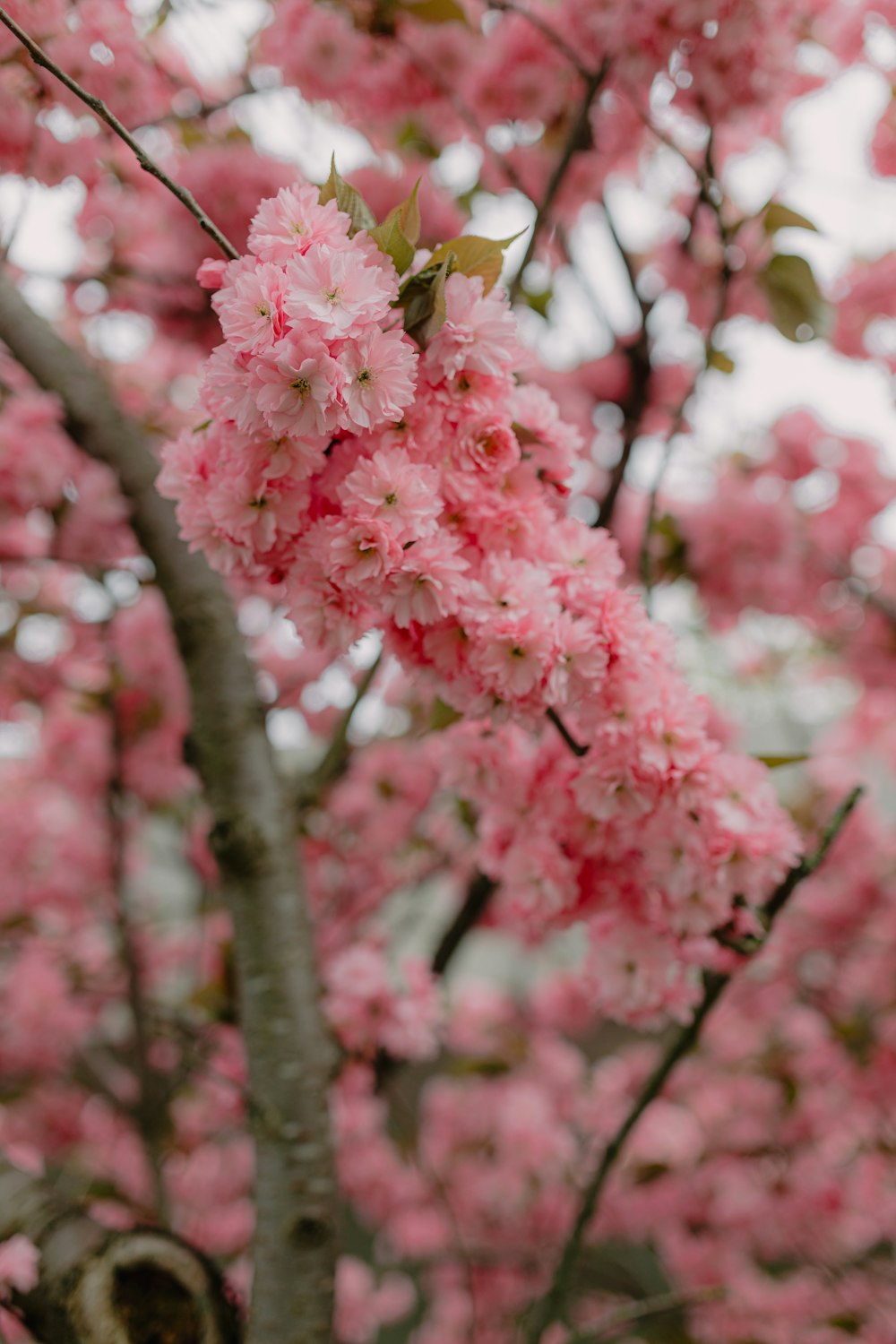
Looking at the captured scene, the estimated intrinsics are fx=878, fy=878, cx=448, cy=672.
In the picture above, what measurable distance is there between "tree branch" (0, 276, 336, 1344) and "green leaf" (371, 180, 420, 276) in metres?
0.56

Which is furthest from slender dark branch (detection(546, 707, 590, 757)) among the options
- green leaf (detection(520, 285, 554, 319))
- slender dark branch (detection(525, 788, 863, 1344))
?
green leaf (detection(520, 285, 554, 319))

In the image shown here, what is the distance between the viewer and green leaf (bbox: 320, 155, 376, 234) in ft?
2.10

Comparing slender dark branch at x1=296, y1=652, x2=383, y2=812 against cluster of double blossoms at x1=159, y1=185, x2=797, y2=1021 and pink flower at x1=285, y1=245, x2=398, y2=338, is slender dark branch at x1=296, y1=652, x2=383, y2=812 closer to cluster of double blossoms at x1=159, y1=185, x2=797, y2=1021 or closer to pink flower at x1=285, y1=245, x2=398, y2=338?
cluster of double blossoms at x1=159, y1=185, x2=797, y2=1021

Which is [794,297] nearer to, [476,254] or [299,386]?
[476,254]

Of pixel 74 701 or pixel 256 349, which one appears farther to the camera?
pixel 74 701

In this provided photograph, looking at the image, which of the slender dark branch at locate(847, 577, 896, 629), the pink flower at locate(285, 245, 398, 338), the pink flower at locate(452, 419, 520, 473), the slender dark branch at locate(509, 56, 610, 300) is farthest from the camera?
the slender dark branch at locate(847, 577, 896, 629)

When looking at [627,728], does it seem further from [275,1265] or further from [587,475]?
[587,475]

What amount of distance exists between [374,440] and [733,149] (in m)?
1.89

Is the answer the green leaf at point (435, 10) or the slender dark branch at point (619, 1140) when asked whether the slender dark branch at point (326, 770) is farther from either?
the green leaf at point (435, 10)

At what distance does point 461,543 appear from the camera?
683 millimetres

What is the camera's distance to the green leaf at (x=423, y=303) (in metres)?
0.63

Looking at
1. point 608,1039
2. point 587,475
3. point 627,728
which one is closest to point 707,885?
point 627,728

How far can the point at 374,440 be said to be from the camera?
666 mm

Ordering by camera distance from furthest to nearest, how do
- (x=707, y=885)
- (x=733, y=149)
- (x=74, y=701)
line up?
(x=74, y=701), (x=733, y=149), (x=707, y=885)
